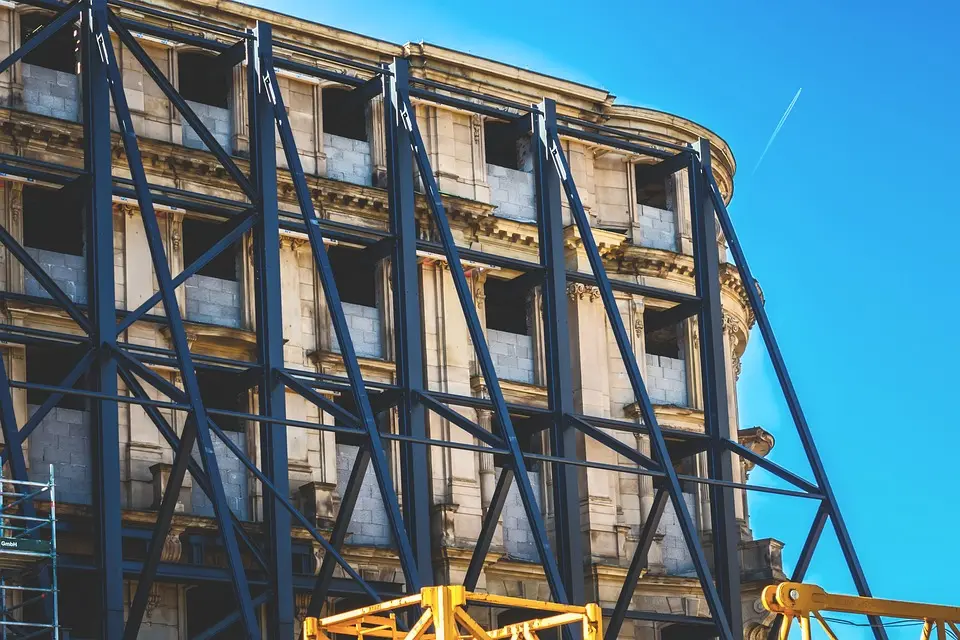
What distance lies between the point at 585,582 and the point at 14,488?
16.1m

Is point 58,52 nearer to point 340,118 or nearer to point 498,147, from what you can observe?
point 340,118

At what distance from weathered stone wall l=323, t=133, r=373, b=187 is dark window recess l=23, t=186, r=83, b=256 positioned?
21.5ft

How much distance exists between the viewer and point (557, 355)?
158 feet

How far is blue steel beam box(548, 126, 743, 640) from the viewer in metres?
43.7

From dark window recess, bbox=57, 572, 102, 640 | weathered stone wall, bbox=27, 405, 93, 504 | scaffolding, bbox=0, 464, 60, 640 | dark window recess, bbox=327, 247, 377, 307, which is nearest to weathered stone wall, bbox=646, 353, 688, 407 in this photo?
dark window recess, bbox=327, 247, 377, 307

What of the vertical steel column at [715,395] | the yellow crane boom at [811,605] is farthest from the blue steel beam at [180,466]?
the vertical steel column at [715,395]

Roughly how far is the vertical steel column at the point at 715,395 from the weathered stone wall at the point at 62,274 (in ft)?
48.0

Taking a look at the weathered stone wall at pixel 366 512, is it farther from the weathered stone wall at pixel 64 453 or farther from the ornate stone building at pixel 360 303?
the weathered stone wall at pixel 64 453

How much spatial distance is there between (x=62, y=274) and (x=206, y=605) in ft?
25.9

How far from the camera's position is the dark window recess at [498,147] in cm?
5525

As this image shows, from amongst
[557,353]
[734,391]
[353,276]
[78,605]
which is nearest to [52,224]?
[353,276]

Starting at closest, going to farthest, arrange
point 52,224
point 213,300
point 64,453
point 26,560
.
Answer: point 26,560 < point 64,453 < point 52,224 < point 213,300

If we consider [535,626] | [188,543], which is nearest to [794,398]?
[188,543]

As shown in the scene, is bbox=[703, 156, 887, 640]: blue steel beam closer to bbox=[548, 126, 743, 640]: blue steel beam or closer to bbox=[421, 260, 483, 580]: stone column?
bbox=[548, 126, 743, 640]: blue steel beam
